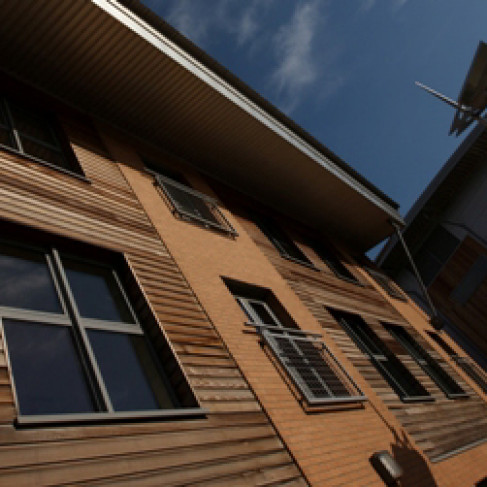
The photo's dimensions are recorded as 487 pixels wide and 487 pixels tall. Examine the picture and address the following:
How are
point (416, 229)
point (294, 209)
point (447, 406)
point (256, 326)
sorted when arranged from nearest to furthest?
point (256, 326), point (447, 406), point (294, 209), point (416, 229)

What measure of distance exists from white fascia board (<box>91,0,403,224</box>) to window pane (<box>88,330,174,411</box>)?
554 cm

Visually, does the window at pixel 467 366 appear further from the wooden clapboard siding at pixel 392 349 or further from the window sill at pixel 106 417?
the window sill at pixel 106 417

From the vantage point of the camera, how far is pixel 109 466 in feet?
8.87

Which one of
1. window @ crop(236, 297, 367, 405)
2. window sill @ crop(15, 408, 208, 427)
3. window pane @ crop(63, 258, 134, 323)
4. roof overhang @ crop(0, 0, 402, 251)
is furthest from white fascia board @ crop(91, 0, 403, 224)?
window sill @ crop(15, 408, 208, 427)

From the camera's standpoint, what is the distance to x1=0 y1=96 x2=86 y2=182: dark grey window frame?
5680mm

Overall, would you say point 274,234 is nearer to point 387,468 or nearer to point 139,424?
point 387,468

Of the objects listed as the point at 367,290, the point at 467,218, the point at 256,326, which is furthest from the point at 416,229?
the point at 256,326

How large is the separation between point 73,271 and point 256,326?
2462mm

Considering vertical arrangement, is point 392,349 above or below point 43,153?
below

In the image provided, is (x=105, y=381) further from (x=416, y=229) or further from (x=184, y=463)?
(x=416, y=229)

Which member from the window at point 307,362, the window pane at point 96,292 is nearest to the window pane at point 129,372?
the window pane at point 96,292

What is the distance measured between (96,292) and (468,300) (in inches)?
666

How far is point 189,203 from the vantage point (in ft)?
26.2

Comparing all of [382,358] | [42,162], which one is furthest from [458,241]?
[42,162]
